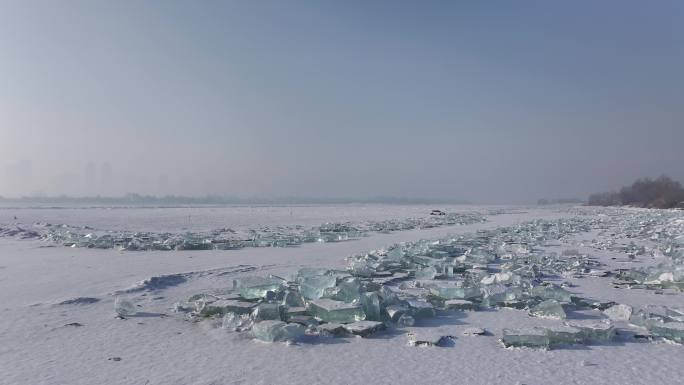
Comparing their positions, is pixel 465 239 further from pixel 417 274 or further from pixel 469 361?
pixel 469 361

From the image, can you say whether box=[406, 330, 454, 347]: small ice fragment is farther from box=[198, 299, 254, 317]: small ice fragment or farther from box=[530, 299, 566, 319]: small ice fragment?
box=[198, 299, 254, 317]: small ice fragment

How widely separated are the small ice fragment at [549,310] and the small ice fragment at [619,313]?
1.67 ft

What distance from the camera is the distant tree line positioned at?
5169 centimetres

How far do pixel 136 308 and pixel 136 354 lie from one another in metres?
1.56

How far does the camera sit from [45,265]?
8.70m

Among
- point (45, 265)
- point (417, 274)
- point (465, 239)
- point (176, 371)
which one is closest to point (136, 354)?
point (176, 371)

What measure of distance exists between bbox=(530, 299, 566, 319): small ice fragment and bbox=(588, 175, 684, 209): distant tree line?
50378mm

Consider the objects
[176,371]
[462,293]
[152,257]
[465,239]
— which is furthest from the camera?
[465,239]

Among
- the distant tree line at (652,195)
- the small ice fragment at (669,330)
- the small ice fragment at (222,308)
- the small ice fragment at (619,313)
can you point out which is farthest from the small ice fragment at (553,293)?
the distant tree line at (652,195)

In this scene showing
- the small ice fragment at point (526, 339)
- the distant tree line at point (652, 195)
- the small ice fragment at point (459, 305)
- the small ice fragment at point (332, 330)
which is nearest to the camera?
the small ice fragment at point (526, 339)

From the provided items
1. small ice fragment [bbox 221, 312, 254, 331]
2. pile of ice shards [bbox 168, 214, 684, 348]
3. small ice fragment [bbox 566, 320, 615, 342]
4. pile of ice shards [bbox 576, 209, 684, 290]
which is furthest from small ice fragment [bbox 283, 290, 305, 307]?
pile of ice shards [bbox 576, 209, 684, 290]

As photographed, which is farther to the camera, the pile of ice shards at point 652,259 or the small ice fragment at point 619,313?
the pile of ice shards at point 652,259

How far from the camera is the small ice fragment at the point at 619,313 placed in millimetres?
5113

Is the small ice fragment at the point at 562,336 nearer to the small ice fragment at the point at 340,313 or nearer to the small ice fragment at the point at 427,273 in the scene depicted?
the small ice fragment at the point at 340,313
